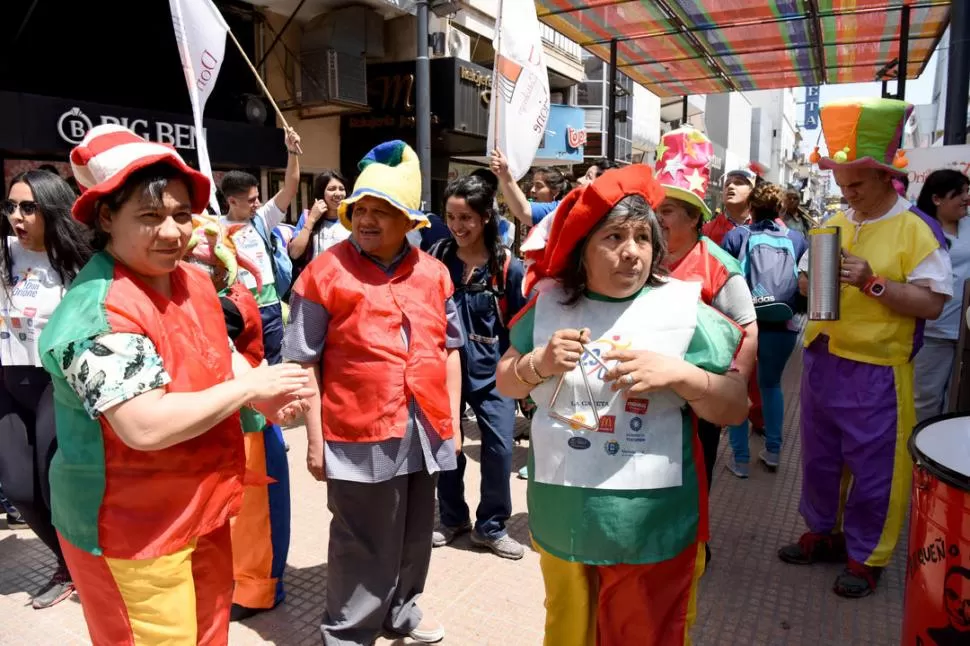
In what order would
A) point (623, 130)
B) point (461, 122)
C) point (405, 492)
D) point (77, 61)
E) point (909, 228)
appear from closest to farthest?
point (405, 492)
point (909, 228)
point (77, 61)
point (461, 122)
point (623, 130)

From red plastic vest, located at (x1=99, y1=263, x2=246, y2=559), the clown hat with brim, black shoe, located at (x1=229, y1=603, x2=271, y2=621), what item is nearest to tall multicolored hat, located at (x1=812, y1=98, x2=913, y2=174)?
the clown hat with brim

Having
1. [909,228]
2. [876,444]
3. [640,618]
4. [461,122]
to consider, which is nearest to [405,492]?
[640,618]

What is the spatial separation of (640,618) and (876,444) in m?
1.85

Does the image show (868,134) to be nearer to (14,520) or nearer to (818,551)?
(818,551)

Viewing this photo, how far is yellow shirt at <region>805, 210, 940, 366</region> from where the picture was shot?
309 centimetres

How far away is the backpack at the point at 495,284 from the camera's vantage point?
3682 millimetres

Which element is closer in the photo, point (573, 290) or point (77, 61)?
point (573, 290)

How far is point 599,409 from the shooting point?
1847 mm

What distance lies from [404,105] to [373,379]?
10.2m

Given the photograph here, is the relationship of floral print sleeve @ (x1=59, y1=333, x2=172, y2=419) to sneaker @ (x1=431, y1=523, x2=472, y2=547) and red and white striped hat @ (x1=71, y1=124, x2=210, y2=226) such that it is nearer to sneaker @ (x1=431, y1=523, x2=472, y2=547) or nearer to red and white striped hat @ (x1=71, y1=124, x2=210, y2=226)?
red and white striped hat @ (x1=71, y1=124, x2=210, y2=226)

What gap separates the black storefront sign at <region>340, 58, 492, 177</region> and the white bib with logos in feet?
34.5

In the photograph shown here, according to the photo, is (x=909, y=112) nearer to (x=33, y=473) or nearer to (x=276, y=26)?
(x=33, y=473)

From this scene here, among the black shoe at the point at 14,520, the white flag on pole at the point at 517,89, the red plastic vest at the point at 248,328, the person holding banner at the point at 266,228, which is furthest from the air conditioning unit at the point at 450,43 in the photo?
the red plastic vest at the point at 248,328

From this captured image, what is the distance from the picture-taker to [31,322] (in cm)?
319
